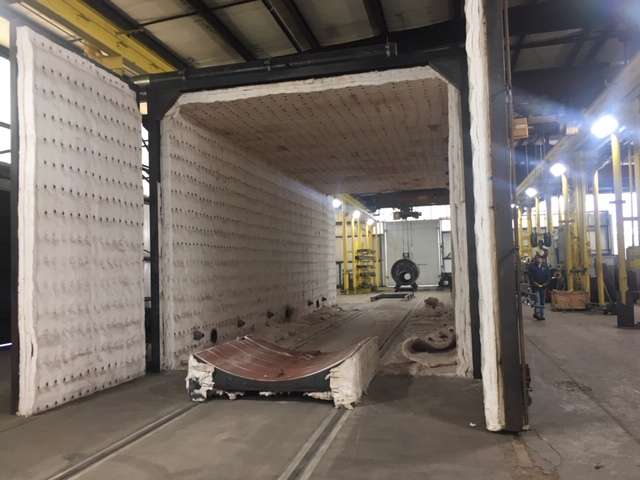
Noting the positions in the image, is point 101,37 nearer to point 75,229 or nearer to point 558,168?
point 75,229

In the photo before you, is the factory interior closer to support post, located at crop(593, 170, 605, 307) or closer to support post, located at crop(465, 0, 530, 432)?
support post, located at crop(465, 0, 530, 432)

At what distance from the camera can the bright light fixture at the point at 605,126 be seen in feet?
31.0

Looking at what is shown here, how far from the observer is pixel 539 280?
11711mm

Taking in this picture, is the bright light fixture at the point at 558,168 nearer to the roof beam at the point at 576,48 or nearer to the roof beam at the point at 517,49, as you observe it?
the roof beam at the point at 576,48

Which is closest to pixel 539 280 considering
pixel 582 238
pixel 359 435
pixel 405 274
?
pixel 582 238

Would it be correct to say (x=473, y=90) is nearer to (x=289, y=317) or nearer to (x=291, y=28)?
(x=291, y=28)

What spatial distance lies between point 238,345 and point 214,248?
7.21ft

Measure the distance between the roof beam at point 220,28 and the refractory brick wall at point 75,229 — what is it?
6.84ft

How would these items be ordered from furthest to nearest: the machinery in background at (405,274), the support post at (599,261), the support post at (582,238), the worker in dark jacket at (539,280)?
the machinery in background at (405,274)
the support post at (582,238)
the support post at (599,261)
the worker in dark jacket at (539,280)

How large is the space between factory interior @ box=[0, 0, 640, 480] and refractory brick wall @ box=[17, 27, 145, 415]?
0.03m

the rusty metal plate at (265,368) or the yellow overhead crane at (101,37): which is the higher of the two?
the yellow overhead crane at (101,37)

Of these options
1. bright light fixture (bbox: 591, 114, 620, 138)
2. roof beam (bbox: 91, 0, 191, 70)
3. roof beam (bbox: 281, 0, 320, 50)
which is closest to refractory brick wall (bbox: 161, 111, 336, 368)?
roof beam (bbox: 91, 0, 191, 70)

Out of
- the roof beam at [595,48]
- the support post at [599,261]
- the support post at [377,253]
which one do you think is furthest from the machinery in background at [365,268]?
the roof beam at [595,48]

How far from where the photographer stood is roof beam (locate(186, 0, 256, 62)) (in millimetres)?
7289
